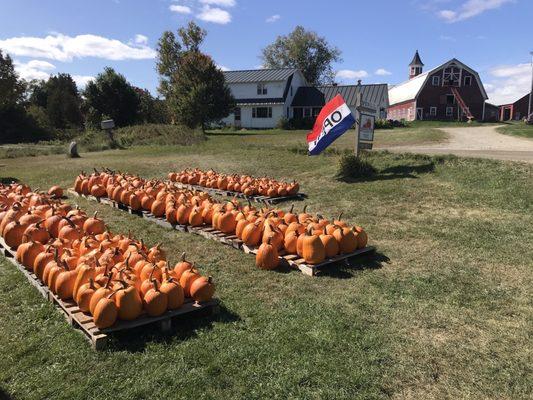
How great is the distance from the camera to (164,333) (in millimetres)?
4352

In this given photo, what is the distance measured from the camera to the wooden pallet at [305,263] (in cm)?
590

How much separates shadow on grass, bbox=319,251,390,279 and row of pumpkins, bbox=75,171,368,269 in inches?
6.0

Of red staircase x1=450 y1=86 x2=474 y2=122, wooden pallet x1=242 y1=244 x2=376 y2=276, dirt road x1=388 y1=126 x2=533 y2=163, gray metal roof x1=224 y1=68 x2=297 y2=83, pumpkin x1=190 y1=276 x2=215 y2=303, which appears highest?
gray metal roof x1=224 y1=68 x2=297 y2=83

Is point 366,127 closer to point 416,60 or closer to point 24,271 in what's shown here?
point 24,271

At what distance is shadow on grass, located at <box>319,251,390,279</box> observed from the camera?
5961 mm

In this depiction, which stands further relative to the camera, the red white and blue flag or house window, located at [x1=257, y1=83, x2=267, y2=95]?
house window, located at [x1=257, y1=83, x2=267, y2=95]

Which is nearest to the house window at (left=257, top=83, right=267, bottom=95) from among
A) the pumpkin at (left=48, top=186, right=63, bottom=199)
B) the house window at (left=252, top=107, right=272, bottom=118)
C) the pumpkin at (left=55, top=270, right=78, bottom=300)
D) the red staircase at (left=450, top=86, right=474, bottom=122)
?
the house window at (left=252, top=107, right=272, bottom=118)

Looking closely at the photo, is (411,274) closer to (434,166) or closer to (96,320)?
(96,320)

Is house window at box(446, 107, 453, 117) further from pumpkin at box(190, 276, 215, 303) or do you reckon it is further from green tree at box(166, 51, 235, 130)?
pumpkin at box(190, 276, 215, 303)

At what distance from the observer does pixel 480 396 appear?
3398mm

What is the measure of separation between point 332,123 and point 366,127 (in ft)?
4.27

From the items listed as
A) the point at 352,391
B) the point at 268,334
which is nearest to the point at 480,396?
the point at 352,391

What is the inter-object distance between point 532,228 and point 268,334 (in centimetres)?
541

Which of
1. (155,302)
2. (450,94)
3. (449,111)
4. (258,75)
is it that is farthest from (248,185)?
(449,111)
